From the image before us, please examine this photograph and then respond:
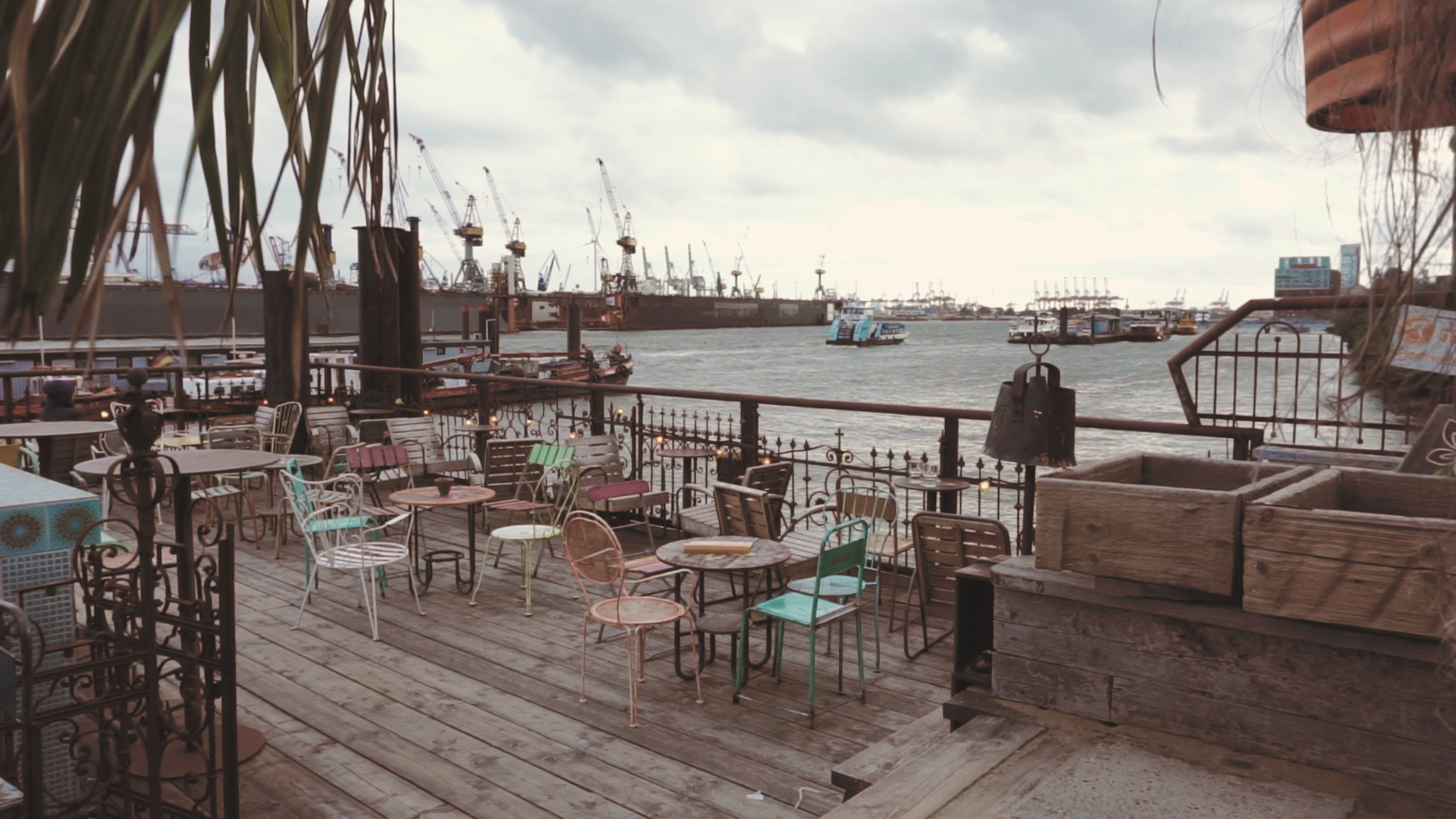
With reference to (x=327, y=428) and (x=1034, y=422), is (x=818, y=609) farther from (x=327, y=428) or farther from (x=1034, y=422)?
(x=327, y=428)

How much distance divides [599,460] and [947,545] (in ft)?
11.4

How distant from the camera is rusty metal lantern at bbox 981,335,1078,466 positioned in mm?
3588

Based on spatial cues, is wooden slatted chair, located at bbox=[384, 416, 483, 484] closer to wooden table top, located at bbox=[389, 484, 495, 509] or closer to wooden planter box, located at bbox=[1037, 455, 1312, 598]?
wooden table top, located at bbox=[389, 484, 495, 509]

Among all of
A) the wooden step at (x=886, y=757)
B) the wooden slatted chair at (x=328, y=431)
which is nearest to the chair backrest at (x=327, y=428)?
the wooden slatted chair at (x=328, y=431)

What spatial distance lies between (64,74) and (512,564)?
6561mm

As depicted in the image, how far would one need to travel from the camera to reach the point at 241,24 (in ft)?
1.83

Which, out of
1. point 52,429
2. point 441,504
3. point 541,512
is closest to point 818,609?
point 441,504

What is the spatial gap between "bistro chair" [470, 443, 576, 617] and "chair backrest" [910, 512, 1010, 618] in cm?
226

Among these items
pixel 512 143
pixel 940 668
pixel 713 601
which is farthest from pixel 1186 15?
pixel 713 601

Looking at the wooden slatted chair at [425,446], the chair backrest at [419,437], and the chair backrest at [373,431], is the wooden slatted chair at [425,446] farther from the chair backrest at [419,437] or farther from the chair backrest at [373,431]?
the chair backrest at [373,431]

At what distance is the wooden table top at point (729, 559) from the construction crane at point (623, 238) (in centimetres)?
9454

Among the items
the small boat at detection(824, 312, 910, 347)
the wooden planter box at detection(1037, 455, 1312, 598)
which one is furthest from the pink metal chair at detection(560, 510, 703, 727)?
the small boat at detection(824, 312, 910, 347)

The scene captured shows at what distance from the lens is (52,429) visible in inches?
257

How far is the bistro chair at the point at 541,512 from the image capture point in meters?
5.74
